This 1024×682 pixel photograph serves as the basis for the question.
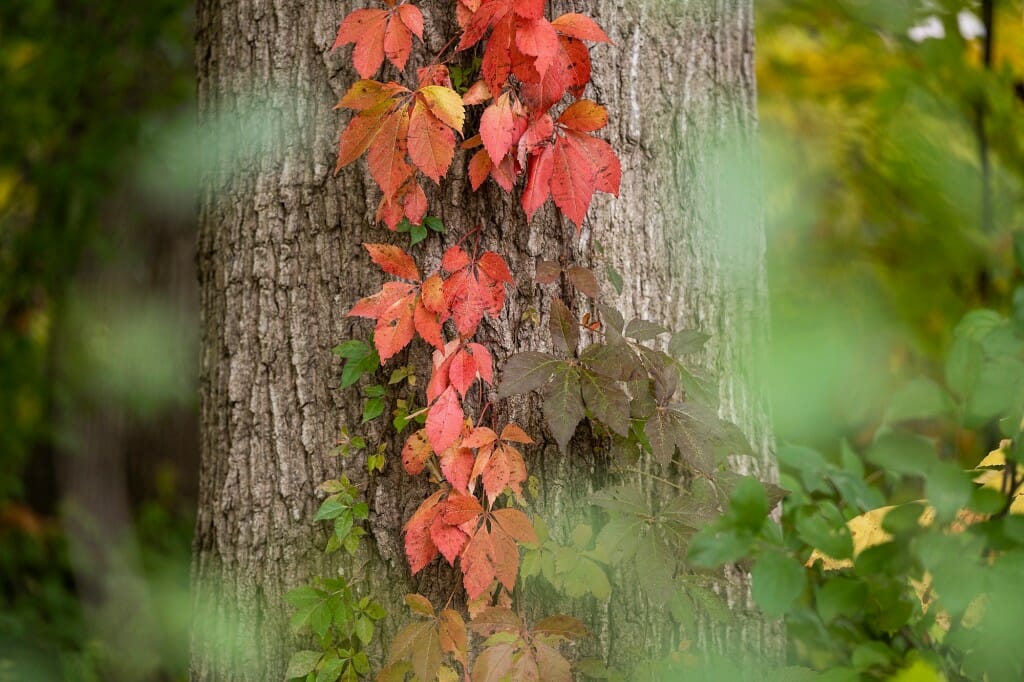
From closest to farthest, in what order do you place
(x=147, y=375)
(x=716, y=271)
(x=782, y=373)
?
(x=716, y=271) < (x=782, y=373) < (x=147, y=375)

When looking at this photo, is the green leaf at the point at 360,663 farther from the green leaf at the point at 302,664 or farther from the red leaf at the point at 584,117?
the red leaf at the point at 584,117

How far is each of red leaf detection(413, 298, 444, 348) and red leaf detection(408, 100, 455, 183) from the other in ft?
0.70

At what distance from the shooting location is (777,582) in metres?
0.98

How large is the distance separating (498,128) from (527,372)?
0.38 m

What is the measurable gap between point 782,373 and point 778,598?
52.9 inches

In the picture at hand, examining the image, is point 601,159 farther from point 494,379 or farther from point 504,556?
point 504,556

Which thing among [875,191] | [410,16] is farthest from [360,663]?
[875,191]

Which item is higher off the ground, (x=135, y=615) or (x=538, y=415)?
(x=538, y=415)

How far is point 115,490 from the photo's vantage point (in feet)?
12.8

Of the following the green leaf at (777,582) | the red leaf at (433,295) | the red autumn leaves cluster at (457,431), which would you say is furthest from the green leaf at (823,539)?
the red leaf at (433,295)

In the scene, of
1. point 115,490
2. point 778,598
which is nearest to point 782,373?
point 778,598

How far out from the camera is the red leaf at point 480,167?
1272 mm

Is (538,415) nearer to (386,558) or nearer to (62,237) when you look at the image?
(386,558)

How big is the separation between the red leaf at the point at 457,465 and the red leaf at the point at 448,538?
2.3 inches
